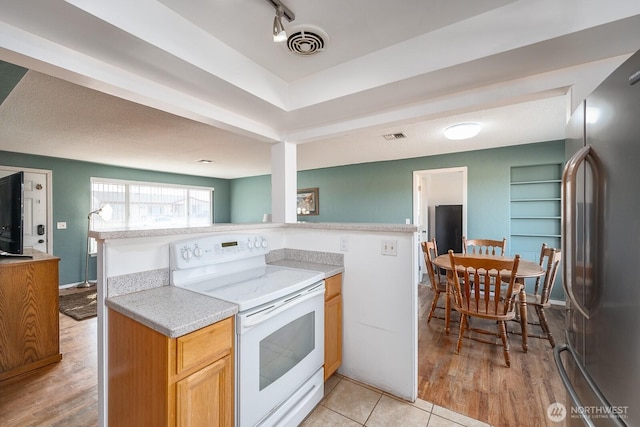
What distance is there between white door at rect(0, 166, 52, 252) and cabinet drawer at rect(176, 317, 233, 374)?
208 inches

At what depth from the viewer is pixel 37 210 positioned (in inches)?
177

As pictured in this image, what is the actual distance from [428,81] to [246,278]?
162 cm

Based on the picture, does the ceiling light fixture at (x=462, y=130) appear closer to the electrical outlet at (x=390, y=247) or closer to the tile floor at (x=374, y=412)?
the electrical outlet at (x=390, y=247)

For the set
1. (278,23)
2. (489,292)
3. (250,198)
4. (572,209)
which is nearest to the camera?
(572,209)

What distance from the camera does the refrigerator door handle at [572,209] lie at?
89 cm

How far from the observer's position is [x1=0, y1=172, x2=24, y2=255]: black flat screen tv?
2.22 metres

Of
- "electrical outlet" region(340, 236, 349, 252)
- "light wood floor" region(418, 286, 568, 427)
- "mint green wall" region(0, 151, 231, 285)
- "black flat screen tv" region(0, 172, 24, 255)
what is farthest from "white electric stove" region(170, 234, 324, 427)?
"mint green wall" region(0, 151, 231, 285)

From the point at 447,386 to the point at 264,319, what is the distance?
5.10ft

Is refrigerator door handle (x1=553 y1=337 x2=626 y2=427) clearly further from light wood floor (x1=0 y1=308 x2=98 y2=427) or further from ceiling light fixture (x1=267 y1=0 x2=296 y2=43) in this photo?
light wood floor (x1=0 y1=308 x2=98 y2=427)

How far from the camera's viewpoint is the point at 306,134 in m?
2.43

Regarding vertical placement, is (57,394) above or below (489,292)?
below

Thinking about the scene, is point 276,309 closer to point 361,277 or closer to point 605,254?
point 361,277

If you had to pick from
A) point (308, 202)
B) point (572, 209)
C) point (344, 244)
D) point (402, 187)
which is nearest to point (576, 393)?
point (572, 209)

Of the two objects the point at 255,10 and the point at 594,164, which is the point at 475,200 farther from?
the point at 255,10
